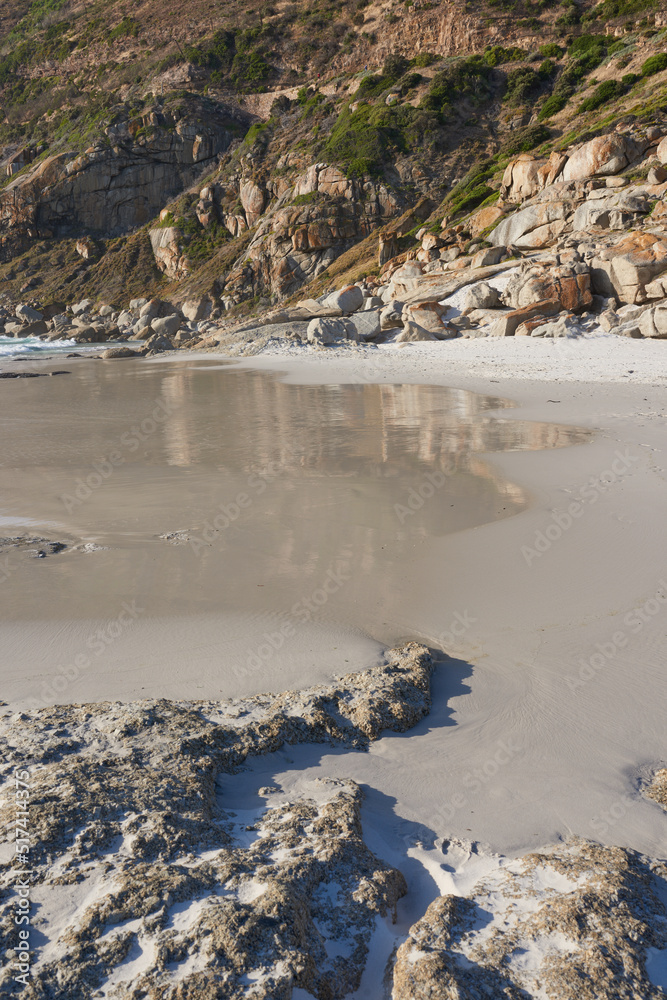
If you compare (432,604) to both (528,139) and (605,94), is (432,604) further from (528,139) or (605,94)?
(605,94)

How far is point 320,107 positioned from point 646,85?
2544 centimetres

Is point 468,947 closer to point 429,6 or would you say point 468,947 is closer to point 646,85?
point 646,85

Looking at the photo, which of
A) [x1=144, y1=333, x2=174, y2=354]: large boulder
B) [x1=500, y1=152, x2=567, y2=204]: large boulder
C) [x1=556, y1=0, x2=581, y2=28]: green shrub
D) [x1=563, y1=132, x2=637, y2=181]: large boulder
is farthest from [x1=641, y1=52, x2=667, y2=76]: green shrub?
[x1=144, y1=333, x2=174, y2=354]: large boulder

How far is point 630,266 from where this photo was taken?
17109mm

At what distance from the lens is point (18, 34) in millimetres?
72562

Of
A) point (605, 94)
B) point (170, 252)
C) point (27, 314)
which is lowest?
point (27, 314)

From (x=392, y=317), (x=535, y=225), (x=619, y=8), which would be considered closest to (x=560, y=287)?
(x=392, y=317)

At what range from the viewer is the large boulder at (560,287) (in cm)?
1789

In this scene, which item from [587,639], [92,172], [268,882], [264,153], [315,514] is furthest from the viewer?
[92,172]

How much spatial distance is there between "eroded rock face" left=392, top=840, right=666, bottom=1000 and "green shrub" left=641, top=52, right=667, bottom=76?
38.4 m

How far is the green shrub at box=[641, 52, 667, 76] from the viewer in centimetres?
2941

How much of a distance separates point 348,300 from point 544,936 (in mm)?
25052

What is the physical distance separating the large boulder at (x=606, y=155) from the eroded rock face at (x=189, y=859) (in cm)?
2738

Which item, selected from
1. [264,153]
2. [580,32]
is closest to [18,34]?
[264,153]
